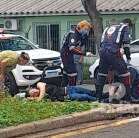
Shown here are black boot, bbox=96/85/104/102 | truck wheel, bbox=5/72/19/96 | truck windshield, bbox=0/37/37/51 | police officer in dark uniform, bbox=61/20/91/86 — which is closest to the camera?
black boot, bbox=96/85/104/102

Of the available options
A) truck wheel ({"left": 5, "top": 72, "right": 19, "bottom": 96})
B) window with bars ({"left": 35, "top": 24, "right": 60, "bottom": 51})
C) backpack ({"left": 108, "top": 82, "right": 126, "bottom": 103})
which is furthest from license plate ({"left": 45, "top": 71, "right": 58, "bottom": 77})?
window with bars ({"left": 35, "top": 24, "right": 60, "bottom": 51})

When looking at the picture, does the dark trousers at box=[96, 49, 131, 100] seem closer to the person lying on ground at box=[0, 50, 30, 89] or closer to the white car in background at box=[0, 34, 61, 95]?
the person lying on ground at box=[0, 50, 30, 89]

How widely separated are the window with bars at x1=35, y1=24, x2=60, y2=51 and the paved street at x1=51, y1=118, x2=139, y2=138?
1665 cm

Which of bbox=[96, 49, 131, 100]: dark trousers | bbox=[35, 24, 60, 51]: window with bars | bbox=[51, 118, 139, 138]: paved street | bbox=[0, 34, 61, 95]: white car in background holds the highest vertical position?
bbox=[96, 49, 131, 100]: dark trousers

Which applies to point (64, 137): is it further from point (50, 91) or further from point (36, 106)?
point (50, 91)

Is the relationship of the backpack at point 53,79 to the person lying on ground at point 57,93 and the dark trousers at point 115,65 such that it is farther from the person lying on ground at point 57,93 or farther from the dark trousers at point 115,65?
the dark trousers at point 115,65

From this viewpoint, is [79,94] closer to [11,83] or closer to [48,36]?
[11,83]

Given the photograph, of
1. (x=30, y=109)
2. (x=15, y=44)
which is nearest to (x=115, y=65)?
(x=30, y=109)

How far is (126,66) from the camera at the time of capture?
1241cm

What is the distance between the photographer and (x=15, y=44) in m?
17.9

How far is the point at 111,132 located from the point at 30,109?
5.79 ft

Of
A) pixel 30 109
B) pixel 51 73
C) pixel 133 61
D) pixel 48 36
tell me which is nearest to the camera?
pixel 30 109

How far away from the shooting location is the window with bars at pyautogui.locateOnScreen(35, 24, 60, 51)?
26.7 m

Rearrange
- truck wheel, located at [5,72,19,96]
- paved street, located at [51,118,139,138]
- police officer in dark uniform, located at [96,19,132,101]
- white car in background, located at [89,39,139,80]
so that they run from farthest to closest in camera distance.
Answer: white car in background, located at [89,39,139,80] < truck wheel, located at [5,72,19,96] < police officer in dark uniform, located at [96,19,132,101] < paved street, located at [51,118,139,138]
